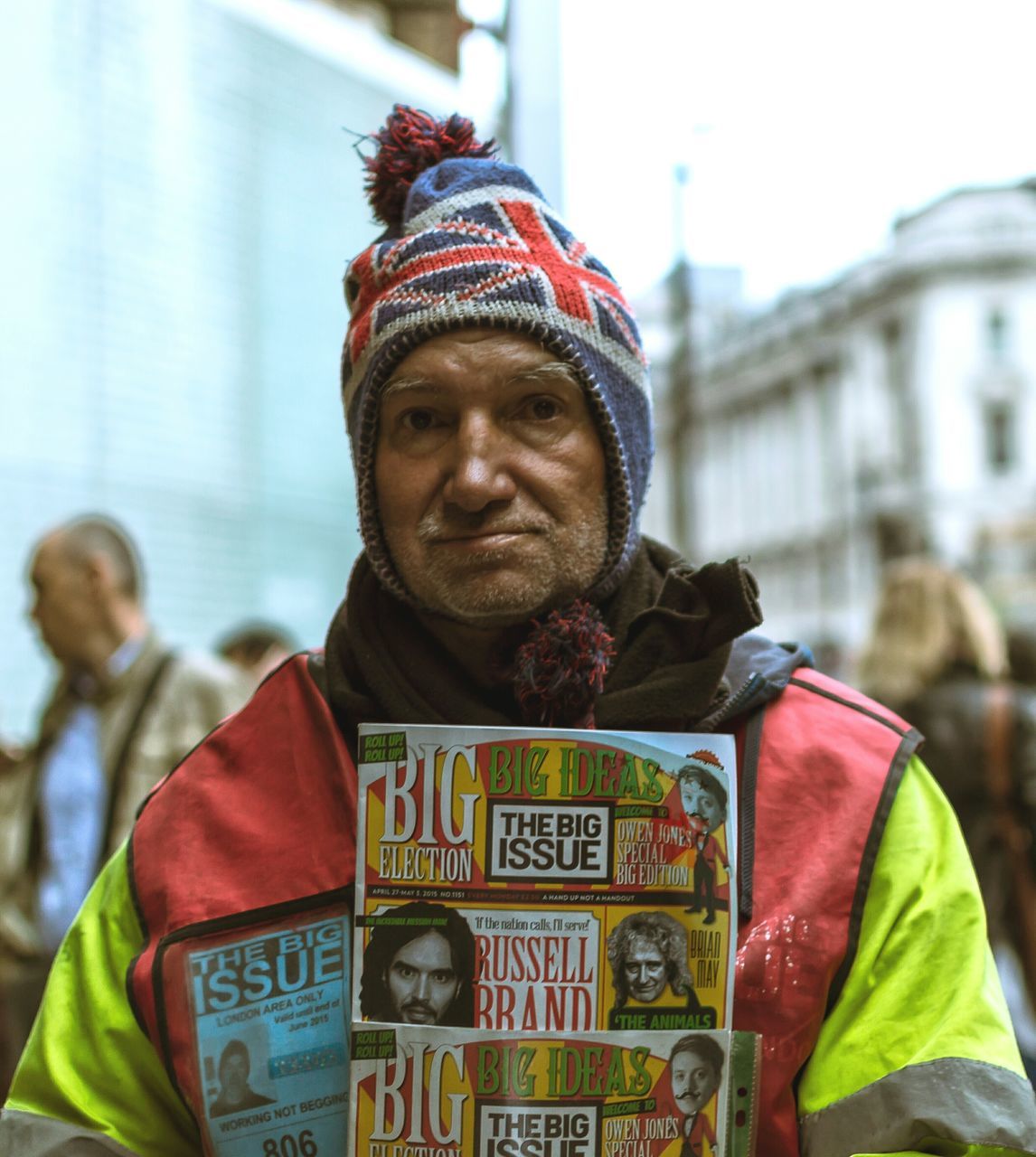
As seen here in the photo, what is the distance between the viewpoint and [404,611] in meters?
1.76

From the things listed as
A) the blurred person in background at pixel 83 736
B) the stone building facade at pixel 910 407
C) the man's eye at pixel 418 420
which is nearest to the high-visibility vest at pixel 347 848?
the man's eye at pixel 418 420

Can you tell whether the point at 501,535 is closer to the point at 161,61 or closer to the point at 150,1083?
the point at 150,1083

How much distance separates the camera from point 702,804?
140 cm

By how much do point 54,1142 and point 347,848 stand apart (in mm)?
414

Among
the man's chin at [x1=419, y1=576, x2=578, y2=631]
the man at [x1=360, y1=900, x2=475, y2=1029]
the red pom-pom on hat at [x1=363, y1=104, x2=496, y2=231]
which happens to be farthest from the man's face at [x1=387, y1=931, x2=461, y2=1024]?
the red pom-pom on hat at [x1=363, y1=104, x2=496, y2=231]

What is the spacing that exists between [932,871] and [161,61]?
5.30 meters

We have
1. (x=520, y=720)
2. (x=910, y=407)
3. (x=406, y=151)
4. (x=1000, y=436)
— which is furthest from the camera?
(x=910, y=407)

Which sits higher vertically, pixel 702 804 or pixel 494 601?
pixel 494 601

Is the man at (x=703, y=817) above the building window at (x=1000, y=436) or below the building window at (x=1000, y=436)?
below

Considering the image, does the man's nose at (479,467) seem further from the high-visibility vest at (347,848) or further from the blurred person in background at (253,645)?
the blurred person in background at (253,645)

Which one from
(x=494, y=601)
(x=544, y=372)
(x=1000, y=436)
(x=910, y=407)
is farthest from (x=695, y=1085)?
(x=910, y=407)

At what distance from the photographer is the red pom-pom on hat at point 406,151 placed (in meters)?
1.82

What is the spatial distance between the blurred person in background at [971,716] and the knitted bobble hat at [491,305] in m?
2.43

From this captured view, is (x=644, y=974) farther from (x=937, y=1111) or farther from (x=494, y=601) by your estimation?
(x=494, y=601)
